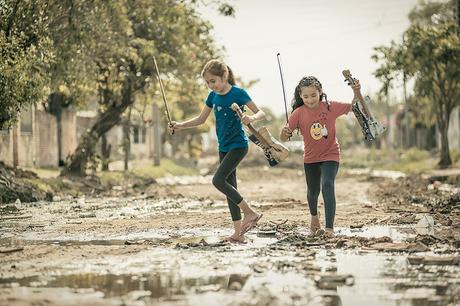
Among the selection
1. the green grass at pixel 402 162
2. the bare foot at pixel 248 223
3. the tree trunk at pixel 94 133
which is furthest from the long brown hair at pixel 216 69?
the green grass at pixel 402 162

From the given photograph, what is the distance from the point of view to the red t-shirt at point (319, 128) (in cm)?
925

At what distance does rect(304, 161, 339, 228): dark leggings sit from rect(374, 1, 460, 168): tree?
78.2 feet

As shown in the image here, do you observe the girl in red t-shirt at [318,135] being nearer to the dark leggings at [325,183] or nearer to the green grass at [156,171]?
the dark leggings at [325,183]

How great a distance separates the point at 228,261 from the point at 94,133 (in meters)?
21.6

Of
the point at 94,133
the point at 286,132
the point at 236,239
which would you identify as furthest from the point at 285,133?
the point at 94,133

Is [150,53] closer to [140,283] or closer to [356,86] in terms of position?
[356,86]

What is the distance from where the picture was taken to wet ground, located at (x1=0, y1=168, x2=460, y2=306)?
5.46m

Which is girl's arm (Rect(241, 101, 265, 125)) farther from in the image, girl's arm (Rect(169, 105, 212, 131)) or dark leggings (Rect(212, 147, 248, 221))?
girl's arm (Rect(169, 105, 212, 131))

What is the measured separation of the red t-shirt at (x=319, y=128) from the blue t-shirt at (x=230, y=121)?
804mm

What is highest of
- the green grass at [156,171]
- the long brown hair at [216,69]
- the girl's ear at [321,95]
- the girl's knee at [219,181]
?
the long brown hair at [216,69]

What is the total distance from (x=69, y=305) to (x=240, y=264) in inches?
84.8

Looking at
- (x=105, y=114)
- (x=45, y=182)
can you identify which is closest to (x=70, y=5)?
(x=45, y=182)

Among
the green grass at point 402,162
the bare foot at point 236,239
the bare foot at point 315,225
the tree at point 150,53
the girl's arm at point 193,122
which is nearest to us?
the bare foot at point 236,239

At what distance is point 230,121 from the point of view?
29.1 ft
